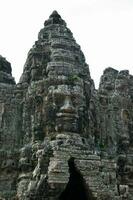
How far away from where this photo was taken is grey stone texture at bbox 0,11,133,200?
16266 mm

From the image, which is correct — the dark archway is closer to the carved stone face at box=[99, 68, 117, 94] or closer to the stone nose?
the stone nose

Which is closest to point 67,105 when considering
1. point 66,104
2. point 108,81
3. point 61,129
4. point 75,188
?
point 66,104

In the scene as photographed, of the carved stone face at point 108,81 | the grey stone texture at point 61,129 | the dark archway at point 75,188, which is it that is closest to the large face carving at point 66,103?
the grey stone texture at point 61,129

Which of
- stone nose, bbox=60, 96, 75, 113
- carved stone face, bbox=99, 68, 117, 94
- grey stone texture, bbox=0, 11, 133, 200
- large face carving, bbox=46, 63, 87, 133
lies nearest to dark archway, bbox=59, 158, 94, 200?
grey stone texture, bbox=0, 11, 133, 200

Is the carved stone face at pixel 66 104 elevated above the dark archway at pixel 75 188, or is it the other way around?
the carved stone face at pixel 66 104

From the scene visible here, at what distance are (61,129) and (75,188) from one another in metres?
2.72

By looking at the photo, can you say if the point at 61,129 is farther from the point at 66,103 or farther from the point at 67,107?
the point at 66,103

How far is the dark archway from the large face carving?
1756 mm

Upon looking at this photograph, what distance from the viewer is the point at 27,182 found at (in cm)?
1669

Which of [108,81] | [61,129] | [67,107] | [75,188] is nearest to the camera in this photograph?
[61,129]

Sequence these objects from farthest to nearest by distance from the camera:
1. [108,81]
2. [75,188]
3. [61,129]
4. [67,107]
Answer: [108,81]
[75,188]
[67,107]
[61,129]

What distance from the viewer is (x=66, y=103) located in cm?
1819

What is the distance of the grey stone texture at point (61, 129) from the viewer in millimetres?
16266

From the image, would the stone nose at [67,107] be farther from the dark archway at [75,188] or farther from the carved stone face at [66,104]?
the dark archway at [75,188]
